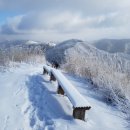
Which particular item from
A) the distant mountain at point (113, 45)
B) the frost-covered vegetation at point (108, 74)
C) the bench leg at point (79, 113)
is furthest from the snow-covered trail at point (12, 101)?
the distant mountain at point (113, 45)

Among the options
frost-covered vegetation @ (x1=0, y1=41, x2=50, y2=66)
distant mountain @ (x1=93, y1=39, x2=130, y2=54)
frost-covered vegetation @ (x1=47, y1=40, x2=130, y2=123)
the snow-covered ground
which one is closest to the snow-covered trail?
the snow-covered ground

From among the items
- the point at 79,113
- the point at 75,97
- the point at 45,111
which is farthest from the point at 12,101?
the point at 79,113

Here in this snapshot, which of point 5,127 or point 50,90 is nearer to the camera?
point 5,127

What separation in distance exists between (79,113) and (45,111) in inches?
33.0

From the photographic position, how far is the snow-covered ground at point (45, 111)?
19.3ft

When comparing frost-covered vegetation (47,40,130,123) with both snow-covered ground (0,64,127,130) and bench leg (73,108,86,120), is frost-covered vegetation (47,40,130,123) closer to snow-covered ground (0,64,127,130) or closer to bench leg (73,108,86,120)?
snow-covered ground (0,64,127,130)

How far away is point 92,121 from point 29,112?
1.31 meters

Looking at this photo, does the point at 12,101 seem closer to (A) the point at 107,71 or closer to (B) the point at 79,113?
(B) the point at 79,113

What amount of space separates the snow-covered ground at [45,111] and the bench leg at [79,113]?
0.10 meters

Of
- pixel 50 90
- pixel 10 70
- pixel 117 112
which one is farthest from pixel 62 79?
pixel 10 70

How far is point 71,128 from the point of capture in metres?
5.79

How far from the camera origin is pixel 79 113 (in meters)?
6.18

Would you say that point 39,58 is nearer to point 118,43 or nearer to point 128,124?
point 128,124

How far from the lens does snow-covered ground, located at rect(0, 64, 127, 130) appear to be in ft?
19.3
